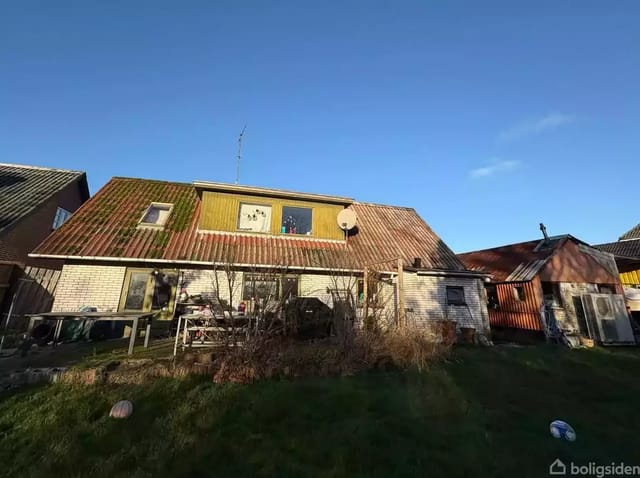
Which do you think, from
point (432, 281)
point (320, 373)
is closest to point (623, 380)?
point (432, 281)

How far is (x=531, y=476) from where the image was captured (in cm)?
338

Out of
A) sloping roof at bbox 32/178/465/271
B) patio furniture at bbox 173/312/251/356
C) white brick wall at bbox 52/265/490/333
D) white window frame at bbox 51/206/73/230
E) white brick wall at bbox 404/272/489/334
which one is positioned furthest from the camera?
white window frame at bbox 51/206/73/230

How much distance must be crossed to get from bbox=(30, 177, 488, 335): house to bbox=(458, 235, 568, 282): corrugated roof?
3.83 m

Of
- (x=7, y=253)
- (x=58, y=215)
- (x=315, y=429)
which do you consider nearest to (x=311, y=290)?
(x=315, y=429)

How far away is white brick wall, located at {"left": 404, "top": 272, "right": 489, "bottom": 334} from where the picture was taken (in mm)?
12070

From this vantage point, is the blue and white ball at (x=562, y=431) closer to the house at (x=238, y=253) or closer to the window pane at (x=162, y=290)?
the house at (x=238, y=253)

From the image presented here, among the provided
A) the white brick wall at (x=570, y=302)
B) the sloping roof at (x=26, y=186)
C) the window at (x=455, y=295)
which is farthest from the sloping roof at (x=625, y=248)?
the sloping roof at (x=26, y=186)

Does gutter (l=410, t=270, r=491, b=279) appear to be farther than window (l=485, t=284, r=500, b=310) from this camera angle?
No

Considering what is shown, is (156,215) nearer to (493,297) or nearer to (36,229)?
(36,229)

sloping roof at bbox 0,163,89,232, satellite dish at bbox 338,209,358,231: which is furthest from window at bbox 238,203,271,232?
sloping roof at bbox 0,163,89,232

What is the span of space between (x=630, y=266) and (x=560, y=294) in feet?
29.5

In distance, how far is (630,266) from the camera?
18422 mm

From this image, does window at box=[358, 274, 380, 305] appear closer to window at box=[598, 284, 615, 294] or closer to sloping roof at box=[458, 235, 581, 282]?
sloping roof at box=[458, 235, 581, 282]

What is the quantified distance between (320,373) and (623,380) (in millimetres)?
7572
